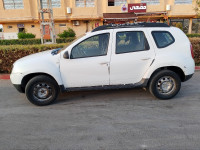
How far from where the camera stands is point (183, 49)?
3.85 meters

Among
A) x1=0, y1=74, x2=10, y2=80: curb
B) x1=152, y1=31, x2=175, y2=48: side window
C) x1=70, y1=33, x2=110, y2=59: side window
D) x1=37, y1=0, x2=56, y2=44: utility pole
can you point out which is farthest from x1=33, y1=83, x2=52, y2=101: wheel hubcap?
x1=37, y1=0, x2=56, y2=44: utility pole

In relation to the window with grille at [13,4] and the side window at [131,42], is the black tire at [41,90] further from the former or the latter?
the window with grille at [13,4]

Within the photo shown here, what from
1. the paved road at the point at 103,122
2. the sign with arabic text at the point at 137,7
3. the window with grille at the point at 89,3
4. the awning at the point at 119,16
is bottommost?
the paved road at the point at 103,122

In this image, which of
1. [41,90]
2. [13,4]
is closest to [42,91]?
[41,90]

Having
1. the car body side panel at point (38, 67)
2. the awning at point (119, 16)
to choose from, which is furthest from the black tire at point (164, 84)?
the awning at point (119, 16)

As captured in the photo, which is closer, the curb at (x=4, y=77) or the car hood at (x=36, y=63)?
the car hood at (x=36, y=63)

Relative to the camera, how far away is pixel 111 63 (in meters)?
3.67

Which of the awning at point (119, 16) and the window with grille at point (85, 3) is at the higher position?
the window with grille at point (85, 3)

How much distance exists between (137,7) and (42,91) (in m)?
22.0

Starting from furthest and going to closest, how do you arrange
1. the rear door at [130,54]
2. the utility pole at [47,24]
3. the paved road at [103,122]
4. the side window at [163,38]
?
1. the utility pole at [47,24]
2. the side window at [163,38]
3. the rear door at [130,54]
4. the paved road at [103,122]

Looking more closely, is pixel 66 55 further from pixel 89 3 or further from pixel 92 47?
pixel 89 3

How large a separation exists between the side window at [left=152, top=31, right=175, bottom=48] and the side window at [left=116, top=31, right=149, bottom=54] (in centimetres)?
28

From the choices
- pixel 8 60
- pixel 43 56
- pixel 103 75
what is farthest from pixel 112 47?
pixel 8 60

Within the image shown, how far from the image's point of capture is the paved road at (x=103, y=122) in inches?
102
